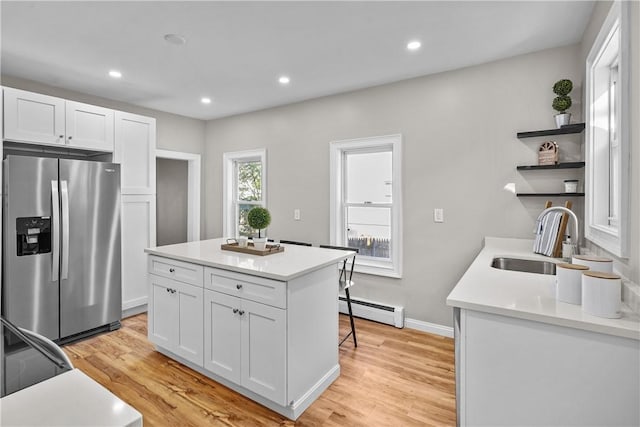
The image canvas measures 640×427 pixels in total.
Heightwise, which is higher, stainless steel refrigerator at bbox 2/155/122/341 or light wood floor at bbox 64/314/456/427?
stainless steel refrigerator at bbox 2/155/122/341

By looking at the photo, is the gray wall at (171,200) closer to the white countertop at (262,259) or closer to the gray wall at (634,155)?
the white countertop at (262,259)

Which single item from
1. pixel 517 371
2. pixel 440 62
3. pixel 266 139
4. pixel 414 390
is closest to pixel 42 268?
pixel 266 139

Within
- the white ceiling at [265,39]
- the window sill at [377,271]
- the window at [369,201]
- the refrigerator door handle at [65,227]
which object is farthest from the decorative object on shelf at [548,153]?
the refrigerator door handle at [65,227]

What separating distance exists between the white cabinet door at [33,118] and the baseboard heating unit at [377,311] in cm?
337

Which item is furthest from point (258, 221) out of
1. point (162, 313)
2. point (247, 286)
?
point (162, 313)

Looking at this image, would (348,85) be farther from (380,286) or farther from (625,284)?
(625,284)

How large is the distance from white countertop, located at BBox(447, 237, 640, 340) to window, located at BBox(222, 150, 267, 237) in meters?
3.51

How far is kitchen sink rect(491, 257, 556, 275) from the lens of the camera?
226 cm

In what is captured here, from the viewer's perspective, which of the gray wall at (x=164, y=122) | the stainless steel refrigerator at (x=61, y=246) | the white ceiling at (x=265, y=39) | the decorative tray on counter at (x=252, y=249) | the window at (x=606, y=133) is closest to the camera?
the window at (x=606, y=133)

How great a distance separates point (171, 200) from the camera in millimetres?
5254

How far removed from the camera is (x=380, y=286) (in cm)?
354

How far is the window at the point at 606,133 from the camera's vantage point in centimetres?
142

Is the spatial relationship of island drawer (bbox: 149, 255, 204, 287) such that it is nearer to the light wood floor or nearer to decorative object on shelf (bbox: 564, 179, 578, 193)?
the light wood floor

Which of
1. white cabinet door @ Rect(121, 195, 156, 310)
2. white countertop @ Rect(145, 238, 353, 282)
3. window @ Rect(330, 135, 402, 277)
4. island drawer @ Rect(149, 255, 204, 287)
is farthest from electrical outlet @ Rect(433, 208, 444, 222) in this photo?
white cabinet door @ Rect(121, 195, 156, 310)
